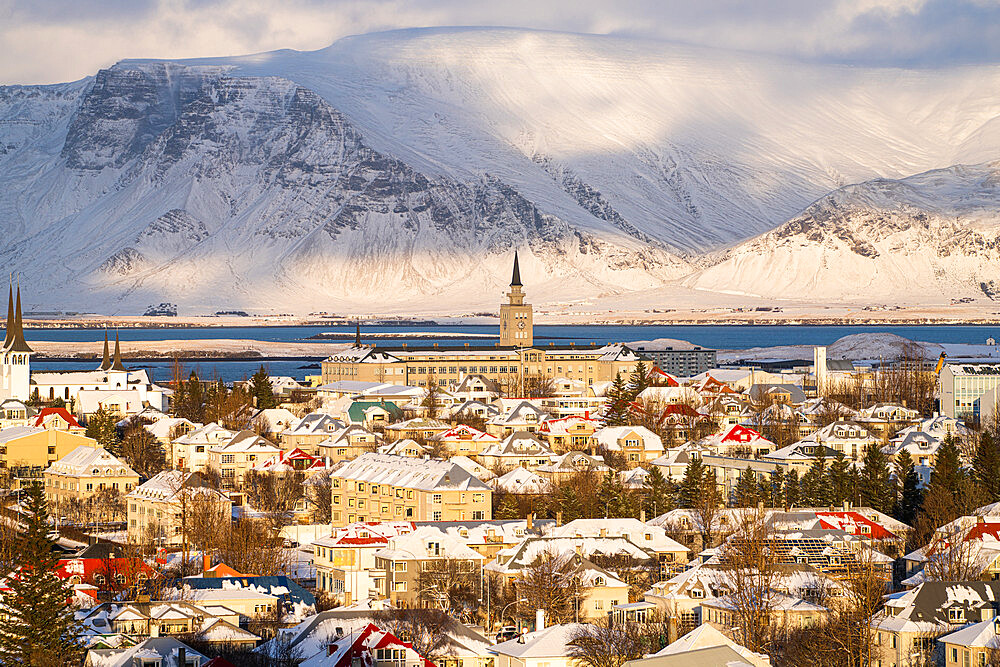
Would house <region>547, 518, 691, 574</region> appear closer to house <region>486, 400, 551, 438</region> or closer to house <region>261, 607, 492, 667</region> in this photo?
house <region>261, 607, 492, 667</region>

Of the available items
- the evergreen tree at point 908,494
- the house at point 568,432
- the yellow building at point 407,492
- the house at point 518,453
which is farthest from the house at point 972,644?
the house at point 568,432

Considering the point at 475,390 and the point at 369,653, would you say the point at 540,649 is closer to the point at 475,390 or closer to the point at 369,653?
the point at 369,653

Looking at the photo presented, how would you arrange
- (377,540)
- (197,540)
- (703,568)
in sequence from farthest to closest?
(197,540) → (377,540) → (703,568)

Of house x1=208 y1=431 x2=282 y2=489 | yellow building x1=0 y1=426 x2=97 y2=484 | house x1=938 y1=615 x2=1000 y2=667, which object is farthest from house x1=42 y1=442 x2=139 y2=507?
house x1=938 y1=615 x2=1000 y2=667

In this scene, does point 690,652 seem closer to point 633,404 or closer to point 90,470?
point 90,470

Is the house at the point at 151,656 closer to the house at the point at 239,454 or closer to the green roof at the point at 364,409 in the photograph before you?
the house at the point at 239,454

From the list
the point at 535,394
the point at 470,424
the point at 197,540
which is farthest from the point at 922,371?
the point at 197,540
